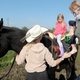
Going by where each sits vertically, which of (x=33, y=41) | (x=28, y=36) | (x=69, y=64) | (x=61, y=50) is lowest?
(x=69, y=64)

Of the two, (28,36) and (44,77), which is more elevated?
(28,36)

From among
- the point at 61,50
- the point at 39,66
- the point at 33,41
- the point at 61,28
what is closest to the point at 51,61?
the point at 39,66

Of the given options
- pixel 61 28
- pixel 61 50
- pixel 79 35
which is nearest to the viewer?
pixel 79 35

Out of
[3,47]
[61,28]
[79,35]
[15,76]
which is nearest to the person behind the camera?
[79,35]

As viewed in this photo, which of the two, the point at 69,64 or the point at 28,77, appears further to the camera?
the point at 69,64

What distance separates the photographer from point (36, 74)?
1563 millimetres

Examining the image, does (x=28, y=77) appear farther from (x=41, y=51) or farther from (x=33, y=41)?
(x=33, y=41)

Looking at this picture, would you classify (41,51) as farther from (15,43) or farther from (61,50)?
(61,50)

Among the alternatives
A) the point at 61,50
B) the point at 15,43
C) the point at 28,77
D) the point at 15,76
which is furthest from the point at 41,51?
the point at 15,76

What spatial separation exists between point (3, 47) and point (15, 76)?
2.34 meters

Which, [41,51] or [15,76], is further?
[15,76]

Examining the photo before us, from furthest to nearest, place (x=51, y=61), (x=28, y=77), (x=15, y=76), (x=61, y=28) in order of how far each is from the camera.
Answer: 1. (x=15, y=76)
2. (x=61, y=28)
3. (x=28, y=77)
4. (x=51, y=61)

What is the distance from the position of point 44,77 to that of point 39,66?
0.26m

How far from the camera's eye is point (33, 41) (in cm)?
155
